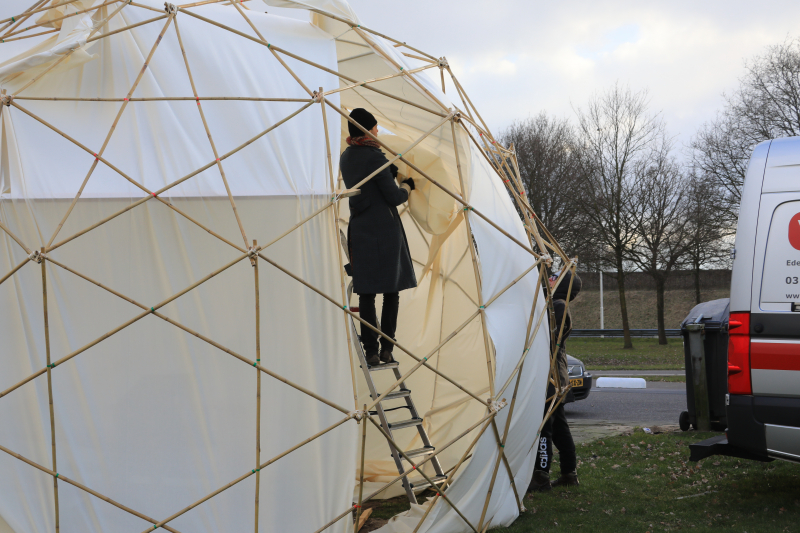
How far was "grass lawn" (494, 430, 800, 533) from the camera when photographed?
4.66 meters

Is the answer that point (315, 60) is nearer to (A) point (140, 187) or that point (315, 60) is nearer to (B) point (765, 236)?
(A) point (140, 187)

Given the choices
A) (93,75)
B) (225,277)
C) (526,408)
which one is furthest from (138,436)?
(526,408)

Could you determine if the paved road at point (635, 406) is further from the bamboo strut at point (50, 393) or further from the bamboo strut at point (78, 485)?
the bamboo strut at point (50, 393)

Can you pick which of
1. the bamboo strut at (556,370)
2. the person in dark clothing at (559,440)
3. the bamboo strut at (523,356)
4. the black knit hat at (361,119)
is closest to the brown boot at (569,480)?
the person in dark clothing at (559,440)

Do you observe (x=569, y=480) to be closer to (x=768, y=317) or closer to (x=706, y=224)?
(x=768, y=317)

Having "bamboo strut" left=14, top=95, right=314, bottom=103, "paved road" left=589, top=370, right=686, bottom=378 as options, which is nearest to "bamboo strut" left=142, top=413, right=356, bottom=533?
"bamboo strut" left=14, top=95, right=314, bottom=103

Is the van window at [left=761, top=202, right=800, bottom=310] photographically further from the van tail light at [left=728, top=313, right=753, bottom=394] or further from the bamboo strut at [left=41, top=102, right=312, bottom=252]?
the bamboo strut at [left=41, top=102, right=312, bottom=252]

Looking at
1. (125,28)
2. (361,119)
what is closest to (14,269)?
(125,28)

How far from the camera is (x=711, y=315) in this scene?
20.2ft

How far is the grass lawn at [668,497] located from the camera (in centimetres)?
466

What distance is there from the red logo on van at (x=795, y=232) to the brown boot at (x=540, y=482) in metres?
2.59

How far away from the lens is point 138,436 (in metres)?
3.94

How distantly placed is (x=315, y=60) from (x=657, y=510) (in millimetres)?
3990

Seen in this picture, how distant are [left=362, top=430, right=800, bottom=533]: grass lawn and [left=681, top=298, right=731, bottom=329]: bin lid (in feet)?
4.25
